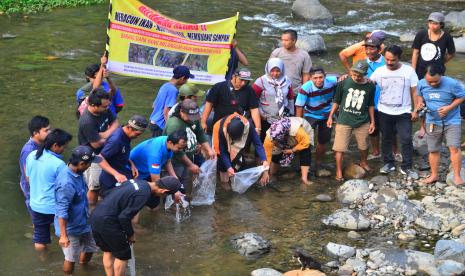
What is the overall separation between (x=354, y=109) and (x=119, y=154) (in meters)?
3.36

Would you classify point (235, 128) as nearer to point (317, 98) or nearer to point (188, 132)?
point (188, 132)

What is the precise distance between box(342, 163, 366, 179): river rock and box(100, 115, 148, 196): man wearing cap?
3256mm

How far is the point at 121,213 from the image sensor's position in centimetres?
621

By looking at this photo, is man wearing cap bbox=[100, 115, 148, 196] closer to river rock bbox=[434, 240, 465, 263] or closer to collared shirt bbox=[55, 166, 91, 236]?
collared shirt bbox=[55, 166, 91, 236]

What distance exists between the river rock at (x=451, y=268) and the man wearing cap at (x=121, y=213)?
109 inches

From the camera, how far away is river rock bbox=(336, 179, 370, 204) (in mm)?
8617

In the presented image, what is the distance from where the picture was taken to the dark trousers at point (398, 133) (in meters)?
9.01

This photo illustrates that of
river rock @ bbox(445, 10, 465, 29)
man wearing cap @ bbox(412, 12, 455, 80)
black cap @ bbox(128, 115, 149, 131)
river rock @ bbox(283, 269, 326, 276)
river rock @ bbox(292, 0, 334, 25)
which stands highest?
man wearing cap @ bbox(412, 12, 455, 80)

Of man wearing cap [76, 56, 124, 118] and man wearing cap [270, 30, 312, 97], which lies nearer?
man wearing cap [76, 56, 124, 118]

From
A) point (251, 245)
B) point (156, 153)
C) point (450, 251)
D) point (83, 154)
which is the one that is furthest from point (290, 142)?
point (83, 154)

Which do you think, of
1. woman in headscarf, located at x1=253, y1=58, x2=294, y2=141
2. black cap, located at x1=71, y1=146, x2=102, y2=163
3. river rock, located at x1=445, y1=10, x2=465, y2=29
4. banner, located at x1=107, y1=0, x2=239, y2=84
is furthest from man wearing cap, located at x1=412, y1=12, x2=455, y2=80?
river rock, located at x1=445, y1=10, x2=465, y2=29

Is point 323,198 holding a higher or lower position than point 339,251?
lower

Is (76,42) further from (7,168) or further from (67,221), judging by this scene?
(67,221)

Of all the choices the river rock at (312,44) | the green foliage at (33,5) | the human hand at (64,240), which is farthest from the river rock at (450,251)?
the green foliage at (33,5)
